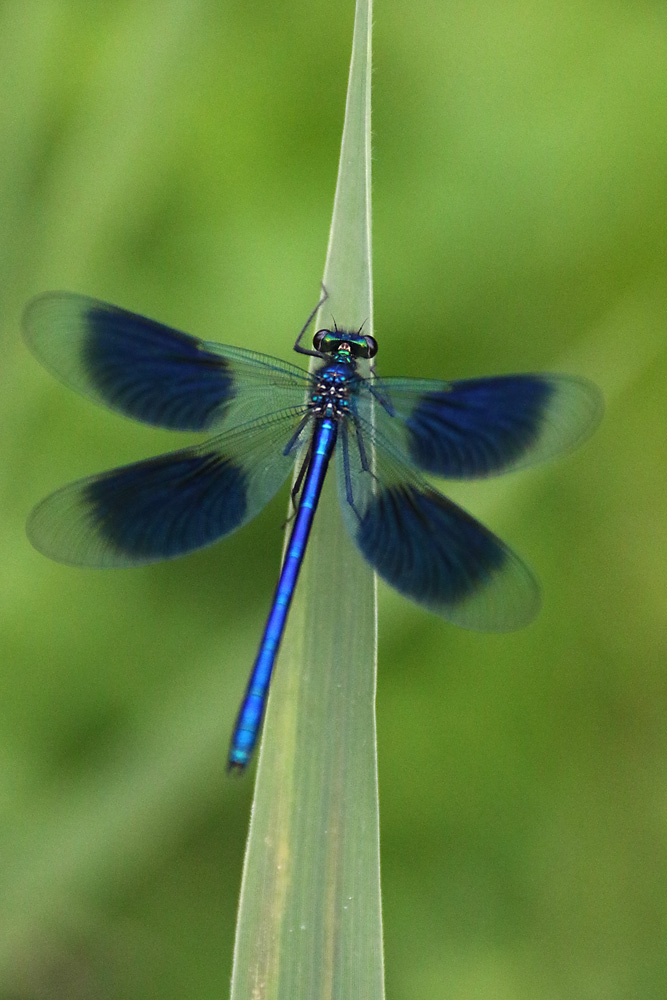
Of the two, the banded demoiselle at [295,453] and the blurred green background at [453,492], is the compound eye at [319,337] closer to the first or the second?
the banded demoiselle at [295,453]

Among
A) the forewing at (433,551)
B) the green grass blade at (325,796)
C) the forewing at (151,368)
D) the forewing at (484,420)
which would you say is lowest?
the green grass blade at (325,796)

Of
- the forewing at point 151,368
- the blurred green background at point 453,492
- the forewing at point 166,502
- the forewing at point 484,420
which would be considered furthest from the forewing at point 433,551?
the blurred green background at point 453,492

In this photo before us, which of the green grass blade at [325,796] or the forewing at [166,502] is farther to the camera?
the forewing at [166,502]

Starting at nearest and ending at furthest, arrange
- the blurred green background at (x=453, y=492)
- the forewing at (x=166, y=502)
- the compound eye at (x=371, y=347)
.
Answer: the forewing at (x=166, y=502) → the compound eye at (x=371, y=347) → the blurred green background at (x=453, y=492)

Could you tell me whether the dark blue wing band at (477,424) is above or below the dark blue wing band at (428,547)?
above

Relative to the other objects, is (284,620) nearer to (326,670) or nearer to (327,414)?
(326,670)

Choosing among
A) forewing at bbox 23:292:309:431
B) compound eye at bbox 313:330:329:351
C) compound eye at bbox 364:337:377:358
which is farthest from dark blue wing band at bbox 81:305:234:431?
compound eye at bbox 364:337:377:358

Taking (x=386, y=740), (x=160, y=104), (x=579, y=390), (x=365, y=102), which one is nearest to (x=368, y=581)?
(x=579, y=390)

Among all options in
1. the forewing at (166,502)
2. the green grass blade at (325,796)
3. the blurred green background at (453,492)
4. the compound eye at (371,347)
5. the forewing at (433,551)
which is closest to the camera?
the green grass blade at (325,796)
